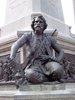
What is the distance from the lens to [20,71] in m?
4.06

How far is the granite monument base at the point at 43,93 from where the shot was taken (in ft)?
11.9

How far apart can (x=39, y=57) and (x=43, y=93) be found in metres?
0.83

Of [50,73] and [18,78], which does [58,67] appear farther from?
[18,78]

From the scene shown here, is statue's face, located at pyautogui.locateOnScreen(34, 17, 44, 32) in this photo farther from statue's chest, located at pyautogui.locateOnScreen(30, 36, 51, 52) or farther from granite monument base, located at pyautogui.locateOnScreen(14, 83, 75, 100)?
granite monument base, located at pyautogui.locateOnScreen(14, 83, 75, 100)

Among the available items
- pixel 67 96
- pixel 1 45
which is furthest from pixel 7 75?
pixel 67 96

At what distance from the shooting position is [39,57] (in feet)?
14.1

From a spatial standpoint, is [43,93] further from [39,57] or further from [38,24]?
[38,24]

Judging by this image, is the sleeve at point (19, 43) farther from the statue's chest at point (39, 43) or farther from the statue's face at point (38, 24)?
the statue's face at point (38, 24)

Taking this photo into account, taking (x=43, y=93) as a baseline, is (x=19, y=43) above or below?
above

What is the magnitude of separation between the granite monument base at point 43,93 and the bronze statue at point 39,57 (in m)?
0.16

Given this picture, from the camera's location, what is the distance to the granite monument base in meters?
3.62

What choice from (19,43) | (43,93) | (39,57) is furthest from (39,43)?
(43,93)

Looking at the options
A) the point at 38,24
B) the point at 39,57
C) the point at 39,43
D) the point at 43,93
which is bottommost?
the point at 43,93

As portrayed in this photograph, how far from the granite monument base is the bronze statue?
0.16 m
